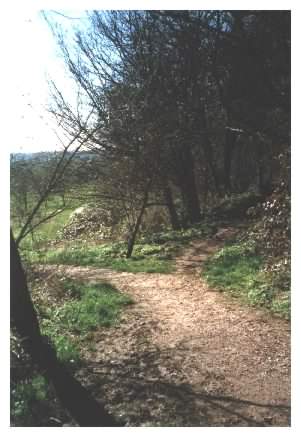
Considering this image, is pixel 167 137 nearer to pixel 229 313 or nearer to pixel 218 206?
pixel 218 206

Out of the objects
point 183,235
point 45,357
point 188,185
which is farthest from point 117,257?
point 45,357

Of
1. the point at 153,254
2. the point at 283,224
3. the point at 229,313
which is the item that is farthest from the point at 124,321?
the point at 153,254

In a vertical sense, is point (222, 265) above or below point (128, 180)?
below

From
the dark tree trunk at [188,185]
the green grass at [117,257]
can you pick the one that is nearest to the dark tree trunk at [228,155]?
the dark tree trunk at [188,185]

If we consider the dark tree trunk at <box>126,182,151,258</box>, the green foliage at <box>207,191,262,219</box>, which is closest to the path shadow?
the dark tree trunk at <box>126,182,151,258</box>

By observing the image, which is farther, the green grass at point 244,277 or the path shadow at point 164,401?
the green grass at point 244,277

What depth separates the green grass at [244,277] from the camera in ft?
23.0

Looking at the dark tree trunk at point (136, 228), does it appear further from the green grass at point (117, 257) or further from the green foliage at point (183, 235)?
the green foliage at point (183, 235)

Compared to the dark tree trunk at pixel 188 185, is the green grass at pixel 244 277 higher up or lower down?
lower down

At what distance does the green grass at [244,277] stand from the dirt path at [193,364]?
29 cm

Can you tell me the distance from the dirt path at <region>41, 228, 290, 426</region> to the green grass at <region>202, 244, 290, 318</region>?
0.96 feet

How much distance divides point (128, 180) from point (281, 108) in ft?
17.3

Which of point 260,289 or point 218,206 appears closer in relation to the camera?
point 260,289

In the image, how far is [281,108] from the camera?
27.7 feet
